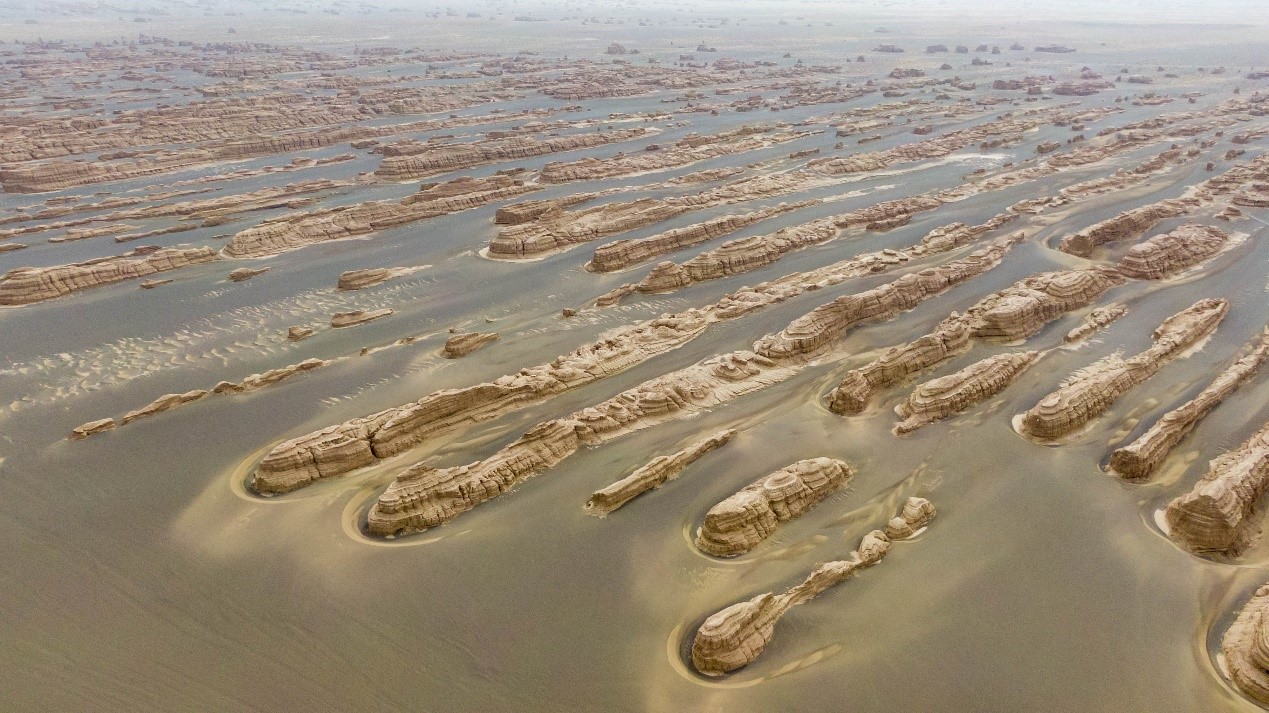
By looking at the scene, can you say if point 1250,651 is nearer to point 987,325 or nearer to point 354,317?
point 987,325

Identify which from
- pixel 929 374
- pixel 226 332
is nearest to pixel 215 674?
pixel 226 332

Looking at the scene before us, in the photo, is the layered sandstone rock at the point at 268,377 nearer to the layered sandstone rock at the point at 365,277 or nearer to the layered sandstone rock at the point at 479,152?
the layered sandstone rock at the point at 365,277

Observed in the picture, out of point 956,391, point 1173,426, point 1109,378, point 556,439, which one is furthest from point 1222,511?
point 556,439

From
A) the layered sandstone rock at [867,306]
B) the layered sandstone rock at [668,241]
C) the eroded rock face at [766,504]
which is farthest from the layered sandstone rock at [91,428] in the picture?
the layered sandstone rock at [867,306]

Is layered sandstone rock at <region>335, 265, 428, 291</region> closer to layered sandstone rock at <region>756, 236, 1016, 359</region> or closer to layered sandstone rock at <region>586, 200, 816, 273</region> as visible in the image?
layered sandstone rock at <region>586, 200, 816, 273</region>

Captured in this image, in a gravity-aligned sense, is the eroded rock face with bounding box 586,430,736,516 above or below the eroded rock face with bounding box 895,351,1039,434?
below

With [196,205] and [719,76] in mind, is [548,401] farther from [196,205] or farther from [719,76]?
[719,76]

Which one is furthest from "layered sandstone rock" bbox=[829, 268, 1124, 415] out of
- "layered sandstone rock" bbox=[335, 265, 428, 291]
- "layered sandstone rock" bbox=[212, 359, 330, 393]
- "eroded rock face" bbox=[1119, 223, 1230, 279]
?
"layered sandstone rock" bbox=[335, 265, 428, 291]
